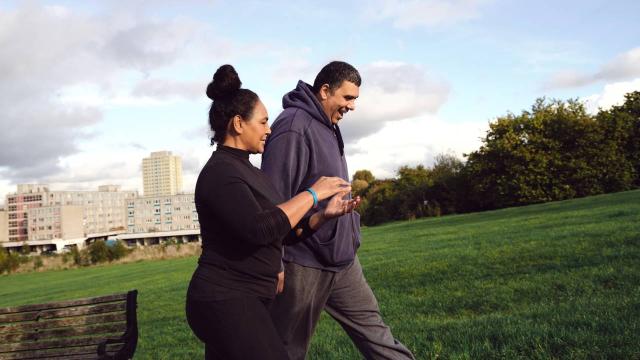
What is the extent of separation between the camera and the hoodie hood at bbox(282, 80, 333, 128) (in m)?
4.14

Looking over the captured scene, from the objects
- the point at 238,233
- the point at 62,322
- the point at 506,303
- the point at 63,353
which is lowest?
the point at 506,303

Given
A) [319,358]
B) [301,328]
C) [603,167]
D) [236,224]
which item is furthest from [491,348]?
[603,167]

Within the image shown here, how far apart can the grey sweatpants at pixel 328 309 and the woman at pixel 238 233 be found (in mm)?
698

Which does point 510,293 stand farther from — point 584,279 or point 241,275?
point 241,275

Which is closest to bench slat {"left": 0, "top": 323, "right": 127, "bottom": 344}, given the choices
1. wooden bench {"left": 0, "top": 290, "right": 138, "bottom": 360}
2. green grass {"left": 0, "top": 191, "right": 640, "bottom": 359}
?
wooden bench {"left": 0, "top": 290, "right": 138, "bottom": 360}

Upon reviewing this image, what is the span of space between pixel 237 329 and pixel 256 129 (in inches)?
42.5

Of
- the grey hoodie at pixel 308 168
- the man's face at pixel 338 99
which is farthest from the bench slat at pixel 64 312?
the man's face at pixel 338 99

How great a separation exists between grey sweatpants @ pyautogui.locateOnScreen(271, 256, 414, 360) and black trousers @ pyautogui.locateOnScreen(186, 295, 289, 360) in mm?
912

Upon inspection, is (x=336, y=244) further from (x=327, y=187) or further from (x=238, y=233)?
(x=238, y=233)

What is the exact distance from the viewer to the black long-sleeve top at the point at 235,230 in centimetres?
279

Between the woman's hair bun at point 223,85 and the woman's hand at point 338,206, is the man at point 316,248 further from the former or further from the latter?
the woman's hair bun at point 223,85

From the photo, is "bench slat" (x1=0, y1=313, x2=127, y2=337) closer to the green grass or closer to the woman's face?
the green grass

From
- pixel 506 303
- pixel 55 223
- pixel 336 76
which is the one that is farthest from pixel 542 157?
pixel 55 223

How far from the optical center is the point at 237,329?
9.31 feet
